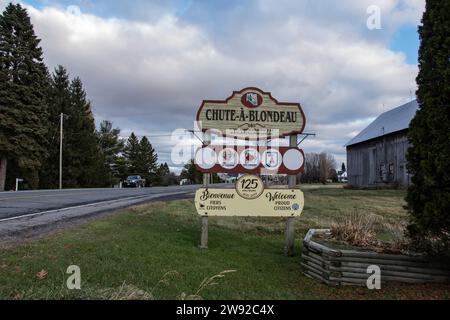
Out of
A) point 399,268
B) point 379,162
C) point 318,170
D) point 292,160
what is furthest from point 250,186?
point 318,170

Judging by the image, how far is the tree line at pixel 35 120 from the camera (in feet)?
129

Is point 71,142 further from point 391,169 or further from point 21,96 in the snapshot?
point 391,169

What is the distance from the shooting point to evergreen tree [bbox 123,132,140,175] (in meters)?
88.1

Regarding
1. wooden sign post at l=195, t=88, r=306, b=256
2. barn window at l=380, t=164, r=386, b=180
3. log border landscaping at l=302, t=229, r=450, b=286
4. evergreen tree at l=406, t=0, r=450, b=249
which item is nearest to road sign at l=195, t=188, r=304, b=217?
wooden sign post at l=195, t=88, r=306, b=256

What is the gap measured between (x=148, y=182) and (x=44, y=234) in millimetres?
81199

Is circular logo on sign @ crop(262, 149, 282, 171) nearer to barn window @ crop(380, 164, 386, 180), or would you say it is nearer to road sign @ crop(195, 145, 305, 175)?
road sign @ crop(195, 145, 305, 175)

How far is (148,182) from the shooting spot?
89.1 m

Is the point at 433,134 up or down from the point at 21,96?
down

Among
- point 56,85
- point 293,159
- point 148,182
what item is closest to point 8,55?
point 56,85

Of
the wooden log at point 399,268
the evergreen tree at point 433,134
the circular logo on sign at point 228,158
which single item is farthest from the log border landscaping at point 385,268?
the circular logo on sign at point 228,158

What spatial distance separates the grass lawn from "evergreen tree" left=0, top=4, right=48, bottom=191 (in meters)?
33.2

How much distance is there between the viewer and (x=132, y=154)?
9019 centimetres

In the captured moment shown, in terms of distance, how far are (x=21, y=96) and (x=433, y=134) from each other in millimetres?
41375
